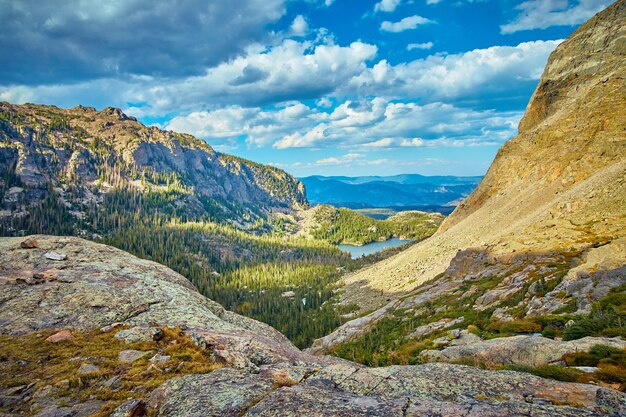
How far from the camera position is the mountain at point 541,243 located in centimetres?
2638

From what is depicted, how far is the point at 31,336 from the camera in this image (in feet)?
63.5

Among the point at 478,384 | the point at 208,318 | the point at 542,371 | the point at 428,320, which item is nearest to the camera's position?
the point at 478,384

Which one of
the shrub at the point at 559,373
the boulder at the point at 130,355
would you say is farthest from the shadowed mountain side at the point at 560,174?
the boulder at the point at 130,355

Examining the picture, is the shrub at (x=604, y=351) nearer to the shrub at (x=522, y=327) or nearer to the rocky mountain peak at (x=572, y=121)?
the shrub at (x=522, y=327)

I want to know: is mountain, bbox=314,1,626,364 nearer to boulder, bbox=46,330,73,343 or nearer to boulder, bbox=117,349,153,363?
boulder, bbox=117,349,153,363

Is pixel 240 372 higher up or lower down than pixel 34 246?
lower down

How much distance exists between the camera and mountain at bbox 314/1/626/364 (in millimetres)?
26375

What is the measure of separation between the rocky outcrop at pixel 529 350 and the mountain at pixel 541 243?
83 cm

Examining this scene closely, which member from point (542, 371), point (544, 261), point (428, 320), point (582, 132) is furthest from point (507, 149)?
point (542, 371)

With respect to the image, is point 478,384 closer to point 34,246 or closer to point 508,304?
point 508,304

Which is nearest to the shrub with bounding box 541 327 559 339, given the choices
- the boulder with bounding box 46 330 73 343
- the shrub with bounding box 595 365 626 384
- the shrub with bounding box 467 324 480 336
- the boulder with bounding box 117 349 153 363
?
the shrub with bounding box 467 324 480 336

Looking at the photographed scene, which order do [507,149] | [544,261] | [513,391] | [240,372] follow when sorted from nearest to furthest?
[513,391], [240,372], [544,261], [507,149]

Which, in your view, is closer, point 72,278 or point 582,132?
point 72,278

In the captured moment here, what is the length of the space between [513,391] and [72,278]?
31.4 meters
